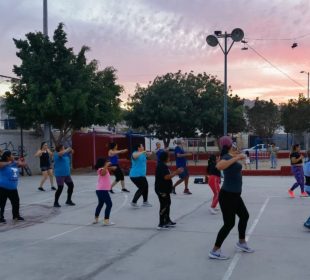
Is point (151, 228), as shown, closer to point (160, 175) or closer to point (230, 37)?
point (160, 175)

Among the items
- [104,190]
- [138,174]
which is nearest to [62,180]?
[138,174]

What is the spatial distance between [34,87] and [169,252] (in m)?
17.2

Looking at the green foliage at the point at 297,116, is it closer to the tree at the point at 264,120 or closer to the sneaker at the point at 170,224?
the tree at the point at 264,120

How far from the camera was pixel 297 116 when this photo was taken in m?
53.3

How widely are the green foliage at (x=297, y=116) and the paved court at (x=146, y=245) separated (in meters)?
42.2

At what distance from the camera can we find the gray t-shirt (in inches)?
274

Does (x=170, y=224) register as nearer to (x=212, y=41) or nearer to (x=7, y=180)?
(x=7, y=180)

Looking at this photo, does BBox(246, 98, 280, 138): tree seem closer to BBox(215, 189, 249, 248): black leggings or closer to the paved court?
the paved court

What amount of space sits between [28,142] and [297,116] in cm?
3559

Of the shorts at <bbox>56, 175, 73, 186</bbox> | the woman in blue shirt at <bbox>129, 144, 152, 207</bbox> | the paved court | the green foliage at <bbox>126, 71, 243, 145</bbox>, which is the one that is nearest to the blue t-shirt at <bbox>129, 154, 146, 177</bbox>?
the woman in blue shirt at <bbox>129, 144, 152, 207</bbox>

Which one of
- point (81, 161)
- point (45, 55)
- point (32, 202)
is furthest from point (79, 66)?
point (32, 202)

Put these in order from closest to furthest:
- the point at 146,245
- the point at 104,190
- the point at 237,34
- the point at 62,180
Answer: the point at 146,245 < the point at 104,190 < the point at 62,180 < the point at 237,34

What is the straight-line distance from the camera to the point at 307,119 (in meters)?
52.8

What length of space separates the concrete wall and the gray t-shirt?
736 inches
